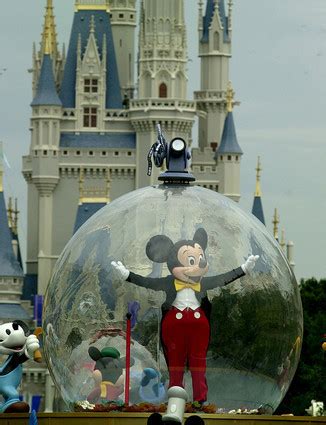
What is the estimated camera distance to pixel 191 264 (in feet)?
46.6

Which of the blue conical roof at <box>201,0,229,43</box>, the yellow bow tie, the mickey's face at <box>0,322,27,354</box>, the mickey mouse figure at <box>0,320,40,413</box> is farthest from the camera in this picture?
the blue conical roof at <box>201,0,229,43</box>

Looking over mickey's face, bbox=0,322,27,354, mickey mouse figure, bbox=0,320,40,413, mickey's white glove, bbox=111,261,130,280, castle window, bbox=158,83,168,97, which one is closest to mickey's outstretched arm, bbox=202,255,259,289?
mickey's white glove, bbox=111,261,130,280

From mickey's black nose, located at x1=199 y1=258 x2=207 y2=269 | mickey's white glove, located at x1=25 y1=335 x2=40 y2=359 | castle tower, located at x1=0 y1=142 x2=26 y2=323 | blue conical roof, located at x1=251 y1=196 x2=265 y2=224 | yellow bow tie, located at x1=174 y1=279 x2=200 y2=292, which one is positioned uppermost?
blue conical roof, located at x1=251 y1=196 x2=265 y2=224

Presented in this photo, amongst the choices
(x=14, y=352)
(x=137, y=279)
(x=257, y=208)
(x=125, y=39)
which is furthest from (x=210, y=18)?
(x=137, y=279)

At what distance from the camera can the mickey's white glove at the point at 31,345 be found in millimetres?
16281

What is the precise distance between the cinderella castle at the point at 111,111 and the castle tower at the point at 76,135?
0.05 m

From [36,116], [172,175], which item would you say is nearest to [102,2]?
[36,116]

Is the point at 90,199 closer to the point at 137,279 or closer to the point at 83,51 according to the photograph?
the point at 83,51

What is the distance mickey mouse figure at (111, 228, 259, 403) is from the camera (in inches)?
559

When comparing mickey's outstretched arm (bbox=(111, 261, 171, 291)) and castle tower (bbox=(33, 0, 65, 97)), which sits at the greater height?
castle tower (bbox=(33, 0, 65, 97))

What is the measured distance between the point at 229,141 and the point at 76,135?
333 inches

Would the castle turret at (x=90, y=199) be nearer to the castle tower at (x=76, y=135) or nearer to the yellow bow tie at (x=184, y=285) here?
the castle tower at (x=76, y=135)

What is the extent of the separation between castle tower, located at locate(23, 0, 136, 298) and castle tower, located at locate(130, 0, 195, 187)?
2.67m

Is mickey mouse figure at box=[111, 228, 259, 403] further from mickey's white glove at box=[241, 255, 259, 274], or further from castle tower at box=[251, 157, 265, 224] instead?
castle tower at box=[251, 157, 265, 224]
